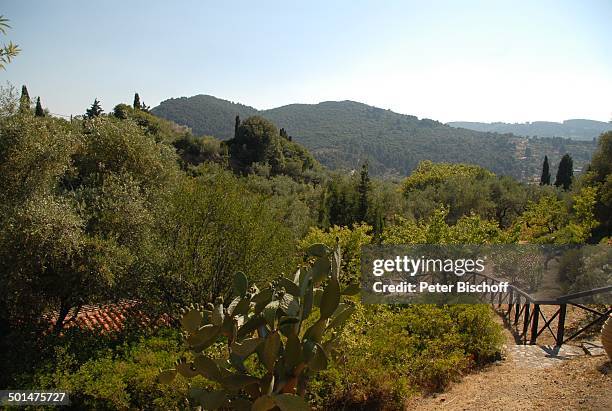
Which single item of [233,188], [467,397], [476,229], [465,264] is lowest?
[467,397]

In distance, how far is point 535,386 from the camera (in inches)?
216

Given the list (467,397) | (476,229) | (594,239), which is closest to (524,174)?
(594,239)

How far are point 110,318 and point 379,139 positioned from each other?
101903mm

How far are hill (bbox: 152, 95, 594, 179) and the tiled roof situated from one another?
225 feet

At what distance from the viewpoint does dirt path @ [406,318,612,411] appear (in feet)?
16.1

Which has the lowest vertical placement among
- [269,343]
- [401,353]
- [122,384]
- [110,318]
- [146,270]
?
[110,318]

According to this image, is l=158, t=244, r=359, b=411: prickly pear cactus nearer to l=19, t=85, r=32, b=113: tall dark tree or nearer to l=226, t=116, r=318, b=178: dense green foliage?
l=19, t=85, r=32, b=113: tall dark tree

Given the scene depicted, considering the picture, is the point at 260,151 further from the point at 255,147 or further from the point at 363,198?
the point at 363,198

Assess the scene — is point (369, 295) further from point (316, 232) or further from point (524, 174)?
point (524, 174)

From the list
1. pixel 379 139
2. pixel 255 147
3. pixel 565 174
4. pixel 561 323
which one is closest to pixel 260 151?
pixel 255 147

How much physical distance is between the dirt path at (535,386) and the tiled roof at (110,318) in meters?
6.08

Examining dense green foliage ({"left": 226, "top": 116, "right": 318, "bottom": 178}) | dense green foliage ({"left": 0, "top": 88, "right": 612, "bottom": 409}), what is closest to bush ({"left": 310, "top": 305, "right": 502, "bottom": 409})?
dense green foliage ({"left": 0, "top": 88, "right": 612, "bottom": 409})

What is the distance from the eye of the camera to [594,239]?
1920 centimetres

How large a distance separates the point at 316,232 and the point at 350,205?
8.24 m
